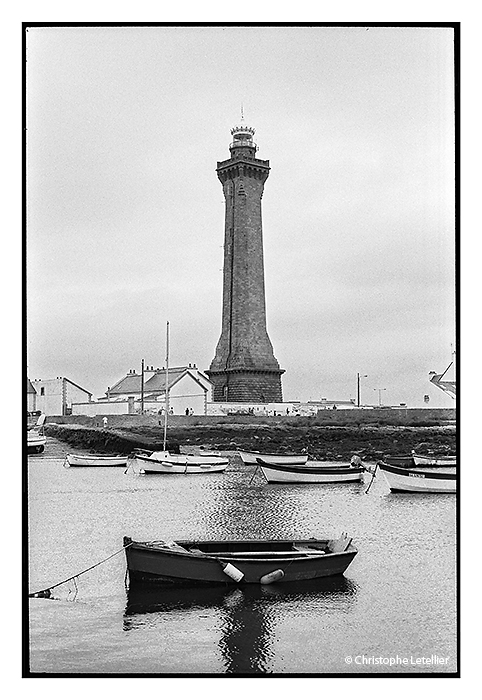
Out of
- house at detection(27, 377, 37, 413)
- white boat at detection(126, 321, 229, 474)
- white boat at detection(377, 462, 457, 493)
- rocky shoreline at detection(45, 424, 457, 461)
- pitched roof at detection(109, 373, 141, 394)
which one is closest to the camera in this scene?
house at detection(27, 377, 37, 413)

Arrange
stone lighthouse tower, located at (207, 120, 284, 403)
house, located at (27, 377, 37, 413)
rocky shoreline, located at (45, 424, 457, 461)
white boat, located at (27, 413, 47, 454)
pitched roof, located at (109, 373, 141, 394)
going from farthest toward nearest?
rocky shoreline, located at (45, 424, 457, 461)
pitched roof, located at (109, 373, 141, 394)
stone lighthouse tower, located at (207, 120, 284, 403)
white boat, located at (27, 413, 47, 454)
house, located at (27, 377, 37, 413)

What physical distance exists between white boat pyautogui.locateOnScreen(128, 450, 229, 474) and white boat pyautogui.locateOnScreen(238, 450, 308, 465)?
0.41ft

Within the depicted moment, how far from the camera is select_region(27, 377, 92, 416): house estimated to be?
4527mm

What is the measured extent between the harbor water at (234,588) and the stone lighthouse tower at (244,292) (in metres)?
0.53

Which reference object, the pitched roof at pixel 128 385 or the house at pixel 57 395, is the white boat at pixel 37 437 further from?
the pitched roof at pixel 128 385

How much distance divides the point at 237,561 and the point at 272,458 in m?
0.67

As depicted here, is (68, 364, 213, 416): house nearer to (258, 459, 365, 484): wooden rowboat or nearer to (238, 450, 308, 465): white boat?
(238, 450, 308, 465): white boat

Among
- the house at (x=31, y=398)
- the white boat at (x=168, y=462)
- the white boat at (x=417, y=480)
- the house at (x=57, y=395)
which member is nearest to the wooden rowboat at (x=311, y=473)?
the white boat at (x=417, y=480)

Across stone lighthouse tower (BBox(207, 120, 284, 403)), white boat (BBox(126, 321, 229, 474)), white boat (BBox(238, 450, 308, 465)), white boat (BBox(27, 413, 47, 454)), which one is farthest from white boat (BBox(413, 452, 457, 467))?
white boat (BBox(27, 413, 47, 454))

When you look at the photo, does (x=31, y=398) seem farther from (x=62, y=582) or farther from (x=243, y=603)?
(x=243, y=603)

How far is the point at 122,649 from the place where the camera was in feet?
14.5

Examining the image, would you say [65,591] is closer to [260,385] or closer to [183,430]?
[183,430]

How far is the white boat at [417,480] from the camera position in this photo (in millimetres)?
4645

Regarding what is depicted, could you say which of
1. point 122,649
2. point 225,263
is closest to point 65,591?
point 122,649
